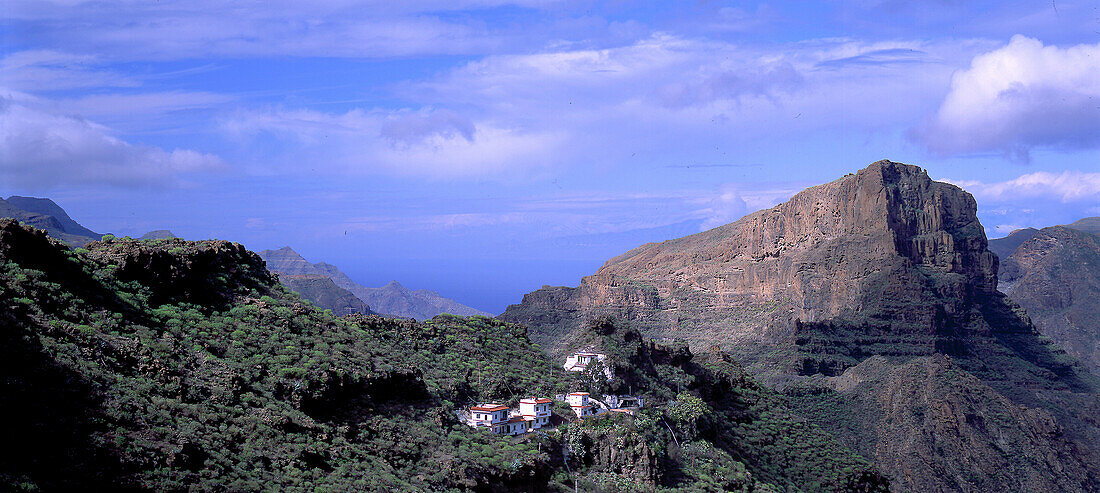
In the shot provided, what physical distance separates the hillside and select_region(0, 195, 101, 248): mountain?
329 ft

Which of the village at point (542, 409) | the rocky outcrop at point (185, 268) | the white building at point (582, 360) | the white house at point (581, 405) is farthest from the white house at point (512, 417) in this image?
the rocky outcrop at point (185, 268)

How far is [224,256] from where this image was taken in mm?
55469

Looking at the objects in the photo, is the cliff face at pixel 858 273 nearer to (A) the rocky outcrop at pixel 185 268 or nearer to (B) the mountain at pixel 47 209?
(B) the mountain at pixel 47 209

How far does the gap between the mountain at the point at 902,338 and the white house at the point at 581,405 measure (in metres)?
45.2

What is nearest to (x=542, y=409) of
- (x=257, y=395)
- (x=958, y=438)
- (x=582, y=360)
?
(x=582, y=360)

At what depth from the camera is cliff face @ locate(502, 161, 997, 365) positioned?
165875mm

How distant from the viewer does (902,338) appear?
160875 mm

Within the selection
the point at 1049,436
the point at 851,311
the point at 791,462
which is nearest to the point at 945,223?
the point at 851,311

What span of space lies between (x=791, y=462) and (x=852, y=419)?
182 ft

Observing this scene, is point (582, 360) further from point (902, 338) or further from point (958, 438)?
point (902, 338)

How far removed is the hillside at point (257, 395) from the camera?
34438 millimetres

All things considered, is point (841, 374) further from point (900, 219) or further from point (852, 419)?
point (900, 219)

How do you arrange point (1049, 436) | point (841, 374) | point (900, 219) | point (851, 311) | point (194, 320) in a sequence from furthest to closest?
1. point (900, 219)
2. point (851, 311)
3. point (841, 374)
4. point (1049, 436)
5. point (194, 320)

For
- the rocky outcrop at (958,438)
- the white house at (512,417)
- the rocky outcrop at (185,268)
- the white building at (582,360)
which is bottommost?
the rocky outcrop at (958,438)
